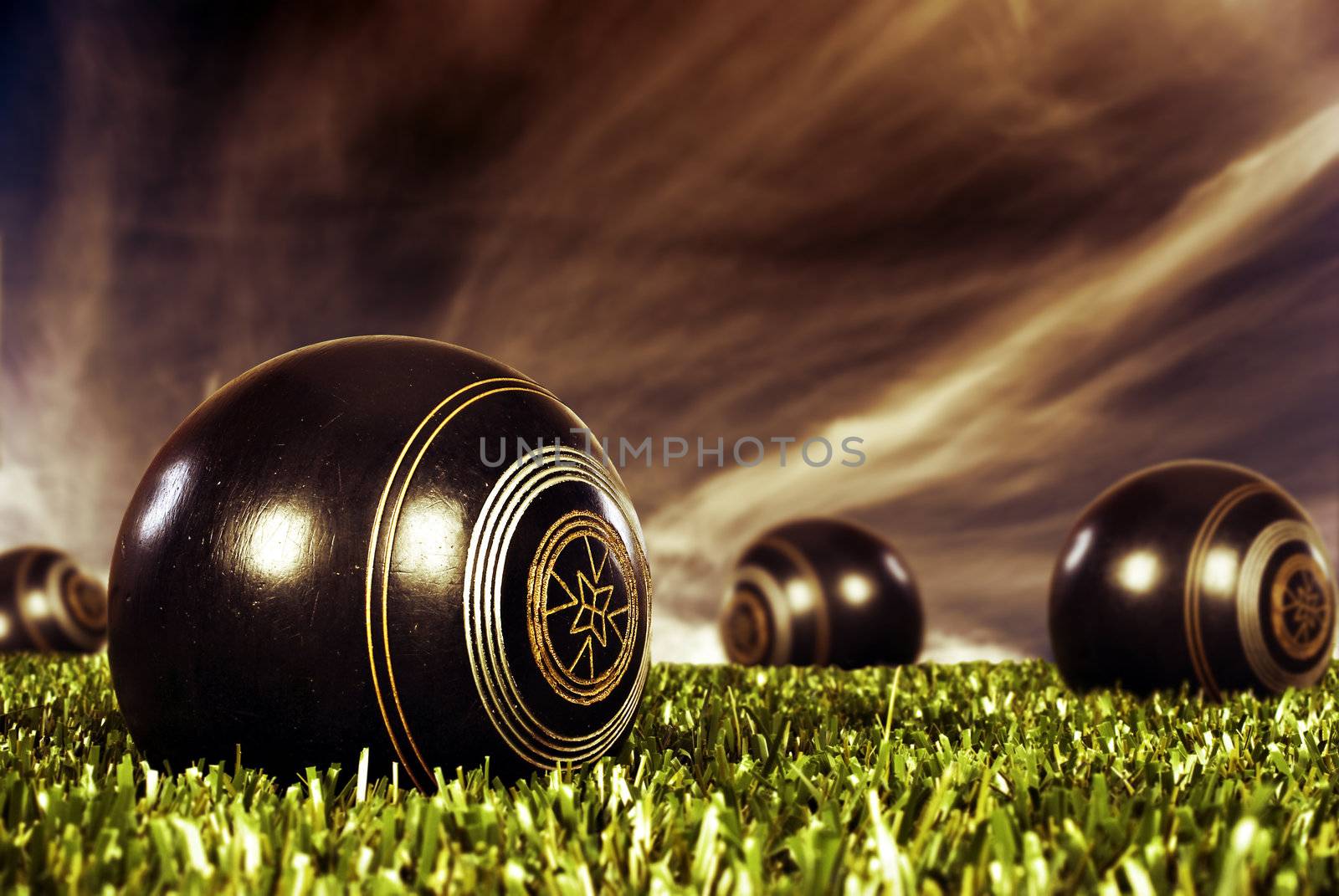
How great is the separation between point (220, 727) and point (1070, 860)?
6.65 feet

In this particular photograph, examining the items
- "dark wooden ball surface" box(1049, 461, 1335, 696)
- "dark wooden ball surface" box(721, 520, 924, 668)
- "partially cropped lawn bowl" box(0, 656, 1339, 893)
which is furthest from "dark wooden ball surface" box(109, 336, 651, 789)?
"dark wooden ball surface" box(721, 520, 924, 668)

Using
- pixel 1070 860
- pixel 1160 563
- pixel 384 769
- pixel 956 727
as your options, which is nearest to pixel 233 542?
pixel 384 769

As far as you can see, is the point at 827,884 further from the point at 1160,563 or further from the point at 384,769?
the point at 1160,563

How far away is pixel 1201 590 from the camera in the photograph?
5121 millimetres

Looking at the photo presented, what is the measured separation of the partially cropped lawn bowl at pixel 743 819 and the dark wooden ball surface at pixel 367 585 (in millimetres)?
138

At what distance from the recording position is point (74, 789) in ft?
8.55

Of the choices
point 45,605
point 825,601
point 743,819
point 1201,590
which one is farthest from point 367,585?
point 45,605

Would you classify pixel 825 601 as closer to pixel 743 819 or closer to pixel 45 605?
pixel 743 819

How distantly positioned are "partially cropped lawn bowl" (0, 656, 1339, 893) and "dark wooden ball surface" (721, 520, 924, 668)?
392 cm

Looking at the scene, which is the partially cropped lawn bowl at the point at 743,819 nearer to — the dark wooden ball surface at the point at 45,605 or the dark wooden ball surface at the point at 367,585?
the dark wooden ball surface at the point at 367,585

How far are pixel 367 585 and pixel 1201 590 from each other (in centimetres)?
417

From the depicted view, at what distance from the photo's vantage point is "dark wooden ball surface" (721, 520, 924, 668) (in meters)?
7.66

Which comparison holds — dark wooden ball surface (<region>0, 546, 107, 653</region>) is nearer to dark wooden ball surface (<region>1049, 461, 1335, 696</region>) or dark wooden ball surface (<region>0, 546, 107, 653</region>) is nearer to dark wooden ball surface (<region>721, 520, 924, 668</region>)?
dark wooden ball surface (<region>721, 520, 924, 668</region>)

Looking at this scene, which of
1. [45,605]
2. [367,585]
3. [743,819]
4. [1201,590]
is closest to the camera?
[743,819]
